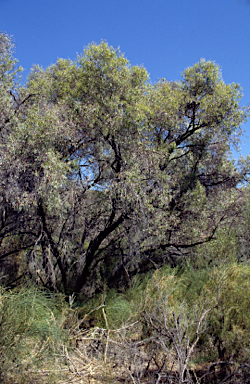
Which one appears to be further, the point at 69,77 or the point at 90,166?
the point at 69,77

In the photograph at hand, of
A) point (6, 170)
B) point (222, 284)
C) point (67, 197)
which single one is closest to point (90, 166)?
point (67, 197)

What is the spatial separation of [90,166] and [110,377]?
5511 mm

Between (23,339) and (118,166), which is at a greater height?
(118,166)

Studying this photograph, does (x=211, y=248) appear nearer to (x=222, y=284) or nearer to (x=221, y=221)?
(x=221, y=221)

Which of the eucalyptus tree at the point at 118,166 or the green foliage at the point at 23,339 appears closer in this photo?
the green foliage at the point at 23,339

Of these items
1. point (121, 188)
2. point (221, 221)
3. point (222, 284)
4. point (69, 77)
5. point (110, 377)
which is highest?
point (69, 77)

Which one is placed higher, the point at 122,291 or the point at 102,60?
the point at 102,60

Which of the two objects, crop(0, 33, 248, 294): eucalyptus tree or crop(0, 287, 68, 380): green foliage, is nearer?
crop(0, 287, 68, 380): green foliage

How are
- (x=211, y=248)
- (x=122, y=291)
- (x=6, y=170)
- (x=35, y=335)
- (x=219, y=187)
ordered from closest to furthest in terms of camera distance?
1. (x=35, y=335)
2. (x=6, y=170)
3. (x=122, y=291)
4. (x=211, y=248)
5. (x=219, y=187)

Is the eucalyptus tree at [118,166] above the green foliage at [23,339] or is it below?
above

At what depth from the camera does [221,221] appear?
27.3ft

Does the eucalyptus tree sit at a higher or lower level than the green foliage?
higher

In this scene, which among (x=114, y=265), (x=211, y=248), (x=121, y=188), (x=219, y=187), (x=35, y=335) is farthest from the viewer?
(x=219, y=187)

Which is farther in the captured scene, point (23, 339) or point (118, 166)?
point (118, 166)
